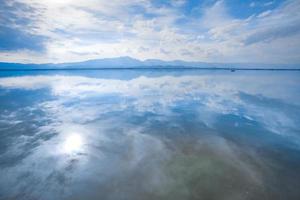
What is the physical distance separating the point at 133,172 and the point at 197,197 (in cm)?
214

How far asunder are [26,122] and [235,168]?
11.7 meters

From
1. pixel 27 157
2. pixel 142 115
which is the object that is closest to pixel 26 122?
pixel 27 157

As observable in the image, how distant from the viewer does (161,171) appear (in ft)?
18.3

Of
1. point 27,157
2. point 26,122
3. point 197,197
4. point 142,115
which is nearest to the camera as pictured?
point 197,197

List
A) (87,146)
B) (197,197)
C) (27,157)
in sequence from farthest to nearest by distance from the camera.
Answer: (87,146)
(27,157)
(197,197)

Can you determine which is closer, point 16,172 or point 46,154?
point 16,172

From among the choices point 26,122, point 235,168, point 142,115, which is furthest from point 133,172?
point 26,122

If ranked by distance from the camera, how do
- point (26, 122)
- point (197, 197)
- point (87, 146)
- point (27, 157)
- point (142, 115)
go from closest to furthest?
point (197, 197) → point (27, 157) → point (87, 146) → point (26, 122) → point (142, 115)

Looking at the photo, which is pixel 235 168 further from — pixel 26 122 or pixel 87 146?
pixel 26 122

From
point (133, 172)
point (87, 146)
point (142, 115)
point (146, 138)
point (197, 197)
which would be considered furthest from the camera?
point (142, 115)

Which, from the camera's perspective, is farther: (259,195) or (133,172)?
(133,172)

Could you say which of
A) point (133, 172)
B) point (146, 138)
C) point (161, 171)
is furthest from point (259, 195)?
point (146, 138)

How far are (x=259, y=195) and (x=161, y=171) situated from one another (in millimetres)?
2821

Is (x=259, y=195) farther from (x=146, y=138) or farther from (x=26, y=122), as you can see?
(x=26, y=122)
